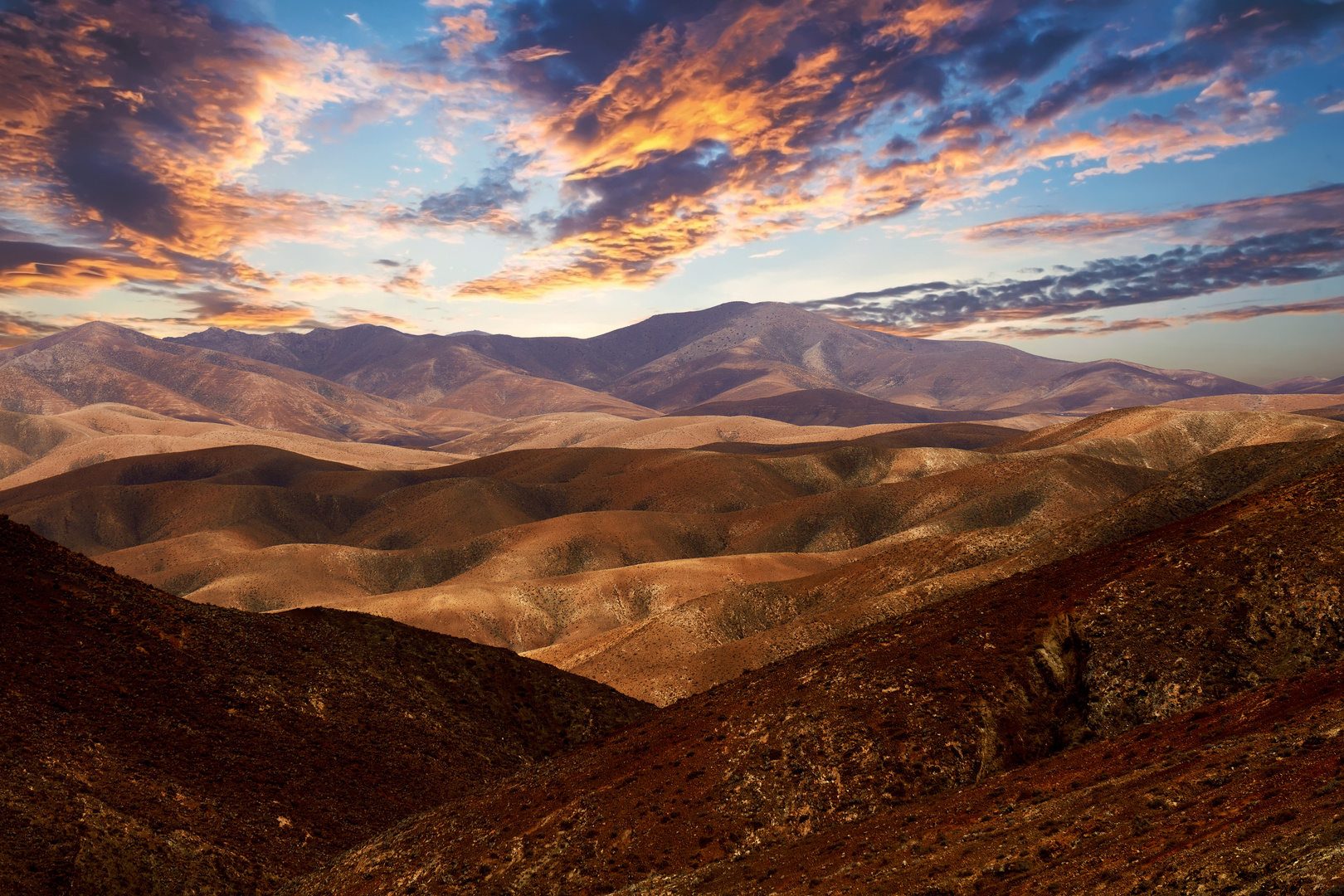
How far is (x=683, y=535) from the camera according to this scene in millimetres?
145125

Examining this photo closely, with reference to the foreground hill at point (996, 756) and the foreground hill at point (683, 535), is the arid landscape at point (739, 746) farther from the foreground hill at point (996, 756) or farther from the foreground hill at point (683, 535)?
the foreground hill at point (683, 535)

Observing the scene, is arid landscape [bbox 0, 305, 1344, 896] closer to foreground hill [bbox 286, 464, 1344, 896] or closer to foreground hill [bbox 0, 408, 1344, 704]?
foreground hill [bbox 286, 464, 1344, 896]

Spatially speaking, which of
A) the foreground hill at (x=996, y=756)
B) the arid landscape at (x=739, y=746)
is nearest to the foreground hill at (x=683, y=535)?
the arid landscape at (x=739, y=746)

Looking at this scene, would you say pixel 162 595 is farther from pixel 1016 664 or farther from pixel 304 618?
pixel 1016 664

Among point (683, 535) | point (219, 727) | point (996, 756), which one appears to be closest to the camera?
point (996, 756)

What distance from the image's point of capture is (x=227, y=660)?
42312mm

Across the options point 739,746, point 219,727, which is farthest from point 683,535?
point 739,746

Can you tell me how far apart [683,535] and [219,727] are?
109779mm

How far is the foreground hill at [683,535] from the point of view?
79188mm

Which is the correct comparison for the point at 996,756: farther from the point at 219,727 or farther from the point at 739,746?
the point at 219,727

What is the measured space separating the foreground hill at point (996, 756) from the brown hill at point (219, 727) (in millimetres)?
5055

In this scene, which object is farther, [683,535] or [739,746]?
[683,535]

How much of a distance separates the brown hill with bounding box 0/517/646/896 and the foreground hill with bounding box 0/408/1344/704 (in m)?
24.4

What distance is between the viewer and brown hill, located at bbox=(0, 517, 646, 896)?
90.1 feet
